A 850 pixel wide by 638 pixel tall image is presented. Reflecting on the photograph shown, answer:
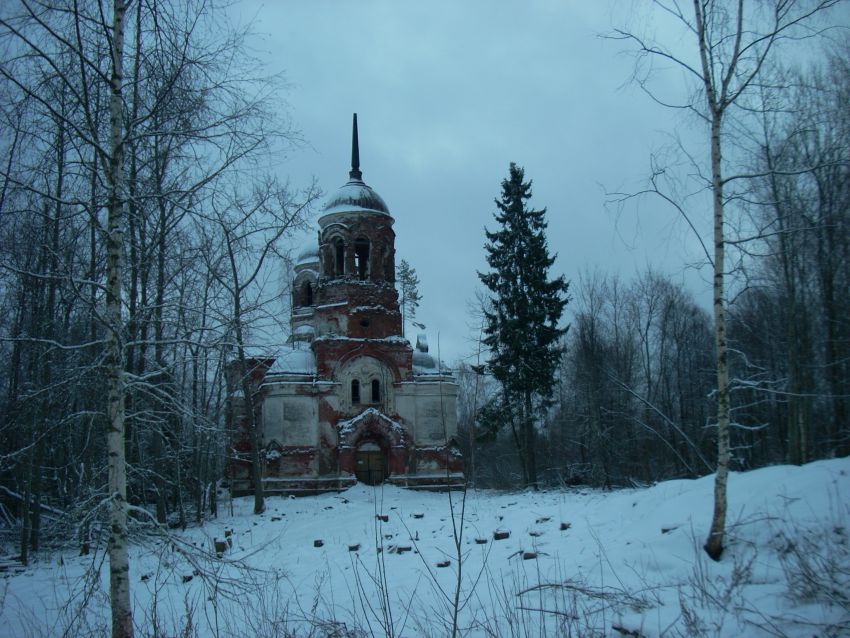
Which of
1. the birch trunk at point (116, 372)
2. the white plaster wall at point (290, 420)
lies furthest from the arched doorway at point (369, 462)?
the birch trunk at point (116, 372)

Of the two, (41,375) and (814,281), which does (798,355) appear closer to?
(814,281)

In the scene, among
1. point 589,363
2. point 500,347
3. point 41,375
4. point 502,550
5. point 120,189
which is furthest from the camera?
point 500,347

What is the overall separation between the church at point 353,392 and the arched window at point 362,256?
2.1 inches

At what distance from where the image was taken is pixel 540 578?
24.8ft

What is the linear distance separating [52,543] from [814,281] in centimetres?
1913

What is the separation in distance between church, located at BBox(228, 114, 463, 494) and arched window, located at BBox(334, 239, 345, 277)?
0.05 metres

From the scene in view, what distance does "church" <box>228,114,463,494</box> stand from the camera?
83.5ft

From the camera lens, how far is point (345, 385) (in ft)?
87.7

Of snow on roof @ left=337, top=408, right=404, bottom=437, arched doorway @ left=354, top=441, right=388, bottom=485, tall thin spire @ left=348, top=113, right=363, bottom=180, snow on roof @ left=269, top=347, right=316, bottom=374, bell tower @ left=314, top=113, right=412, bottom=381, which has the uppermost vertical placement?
tall thin spire @ left=348, top=113, right=363, bottom=180

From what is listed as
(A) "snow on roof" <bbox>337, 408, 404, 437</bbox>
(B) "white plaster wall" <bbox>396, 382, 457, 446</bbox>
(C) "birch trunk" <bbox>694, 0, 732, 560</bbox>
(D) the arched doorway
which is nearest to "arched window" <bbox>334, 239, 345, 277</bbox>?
(B) "white plaster wall" <bbox>396, 382, 457, 446</bbox>

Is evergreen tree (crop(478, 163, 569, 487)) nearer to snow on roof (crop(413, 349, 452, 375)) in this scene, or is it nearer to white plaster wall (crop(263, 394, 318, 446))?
snow on roof (crop(413, 349, 452, 375))

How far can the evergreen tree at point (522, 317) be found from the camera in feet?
86.7

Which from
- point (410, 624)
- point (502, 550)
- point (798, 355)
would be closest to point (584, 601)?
point (410, 624)

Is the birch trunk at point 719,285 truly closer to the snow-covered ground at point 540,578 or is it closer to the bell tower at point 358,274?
the snow-covered ground at point 540,578
